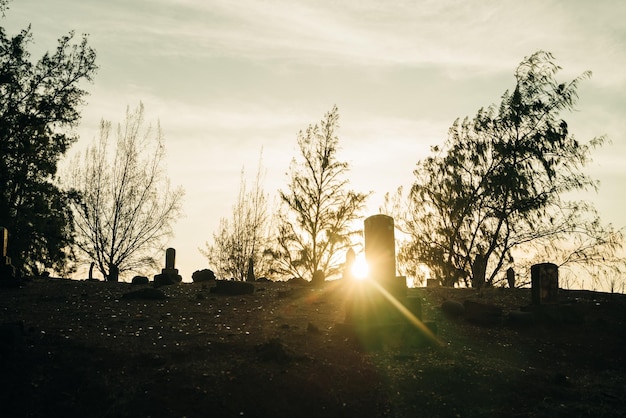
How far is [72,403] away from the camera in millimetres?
8500

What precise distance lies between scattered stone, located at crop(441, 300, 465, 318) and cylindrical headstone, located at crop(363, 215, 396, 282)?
2.38 metres

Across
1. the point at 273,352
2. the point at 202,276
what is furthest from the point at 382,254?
the point at 202,276

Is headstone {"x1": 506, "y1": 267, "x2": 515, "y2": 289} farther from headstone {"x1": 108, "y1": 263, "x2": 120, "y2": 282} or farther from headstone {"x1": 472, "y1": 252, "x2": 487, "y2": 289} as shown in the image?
headstone {"x1": 108, "y1": 263, "x2": 120, "y2": 282}

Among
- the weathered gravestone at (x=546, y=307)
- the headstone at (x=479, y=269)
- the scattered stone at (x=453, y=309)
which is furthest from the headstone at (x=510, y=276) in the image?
the scattered stone at (x=453, y=309)

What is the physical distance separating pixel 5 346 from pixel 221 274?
24.7m

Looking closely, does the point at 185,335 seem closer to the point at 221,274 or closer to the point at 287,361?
the point at 287,361

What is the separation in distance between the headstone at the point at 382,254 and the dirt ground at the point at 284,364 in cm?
145

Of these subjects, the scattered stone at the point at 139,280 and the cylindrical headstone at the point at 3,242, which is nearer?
the cylindrical headstone at the point at 3,242

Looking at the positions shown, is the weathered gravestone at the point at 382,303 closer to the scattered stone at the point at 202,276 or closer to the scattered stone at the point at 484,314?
the scattered stone at the point at 484,314

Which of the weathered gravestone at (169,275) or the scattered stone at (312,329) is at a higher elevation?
the weathered gravestone at (169,275)

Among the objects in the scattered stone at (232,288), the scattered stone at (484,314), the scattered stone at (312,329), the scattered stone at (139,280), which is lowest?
the scattered stone at (312,329)

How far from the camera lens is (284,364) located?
9984 millimetres

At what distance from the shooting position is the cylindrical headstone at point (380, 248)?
13398 millimetres

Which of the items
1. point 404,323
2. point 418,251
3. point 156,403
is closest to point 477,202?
point 418,251
